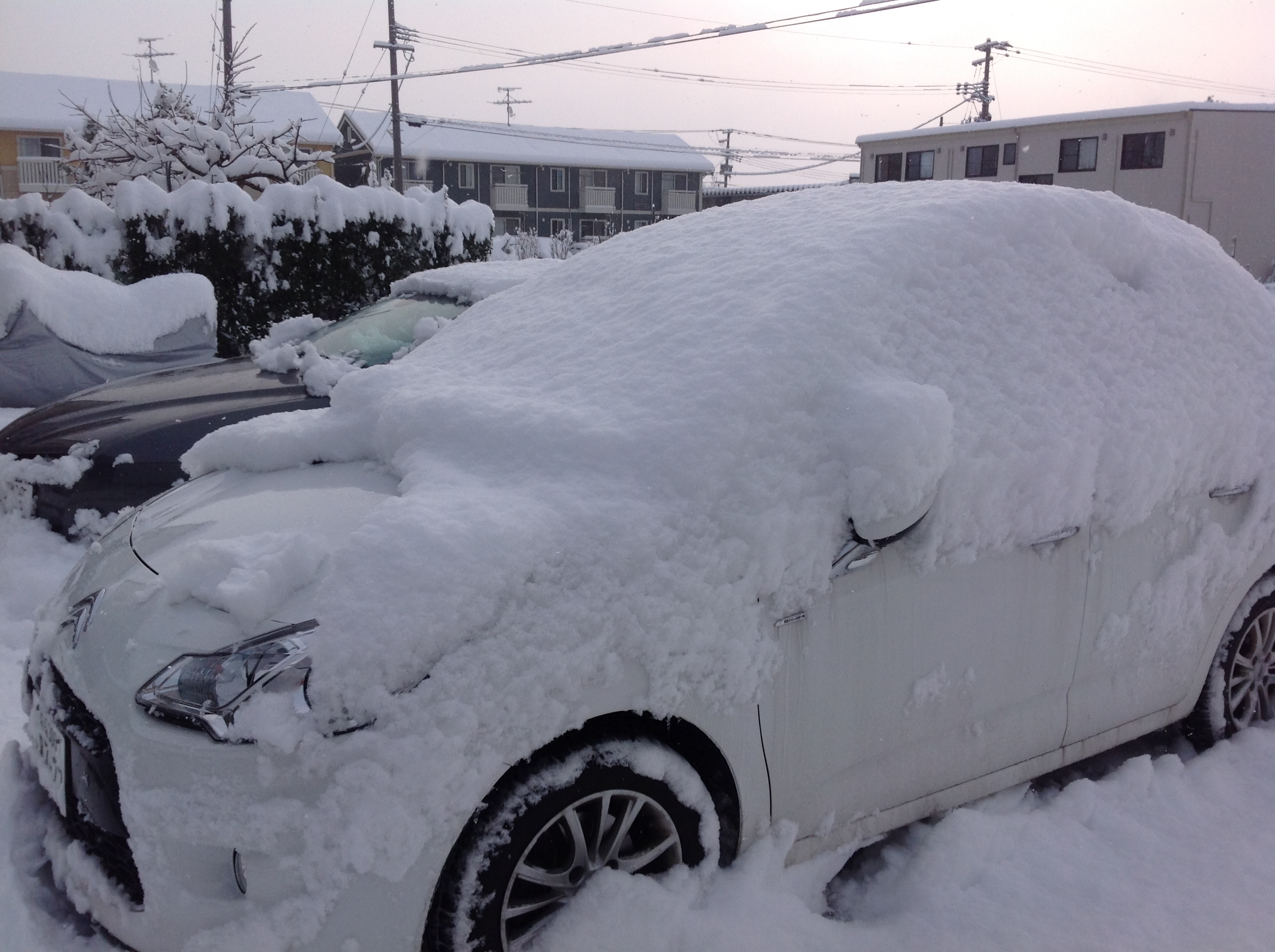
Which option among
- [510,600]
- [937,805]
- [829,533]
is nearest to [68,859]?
[510,600]

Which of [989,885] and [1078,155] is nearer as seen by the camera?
[989,885]

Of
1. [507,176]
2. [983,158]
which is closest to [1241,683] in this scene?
[983,158]

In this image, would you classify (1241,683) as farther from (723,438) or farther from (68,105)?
(68,105)

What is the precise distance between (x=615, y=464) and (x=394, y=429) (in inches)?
30.5

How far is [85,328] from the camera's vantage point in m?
7.77

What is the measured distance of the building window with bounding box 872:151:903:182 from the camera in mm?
43500

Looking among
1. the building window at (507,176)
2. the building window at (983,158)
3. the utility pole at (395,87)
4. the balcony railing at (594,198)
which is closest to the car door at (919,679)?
the utility pole at (395,87)

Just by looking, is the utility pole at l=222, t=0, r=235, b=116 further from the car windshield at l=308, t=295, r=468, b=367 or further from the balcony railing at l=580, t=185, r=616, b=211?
the balcony railing at l=580, t=185, r=616, b=211

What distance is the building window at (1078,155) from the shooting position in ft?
121

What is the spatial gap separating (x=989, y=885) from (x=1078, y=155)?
40.8 metres

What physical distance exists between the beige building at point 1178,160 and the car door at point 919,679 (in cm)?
3436

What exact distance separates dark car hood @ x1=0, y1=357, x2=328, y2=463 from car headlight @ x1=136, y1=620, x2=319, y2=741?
9.25ft

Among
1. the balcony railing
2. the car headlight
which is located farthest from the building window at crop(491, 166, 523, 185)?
the car headlight

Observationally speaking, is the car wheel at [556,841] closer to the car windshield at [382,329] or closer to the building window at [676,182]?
the car windshield at [382,329]
